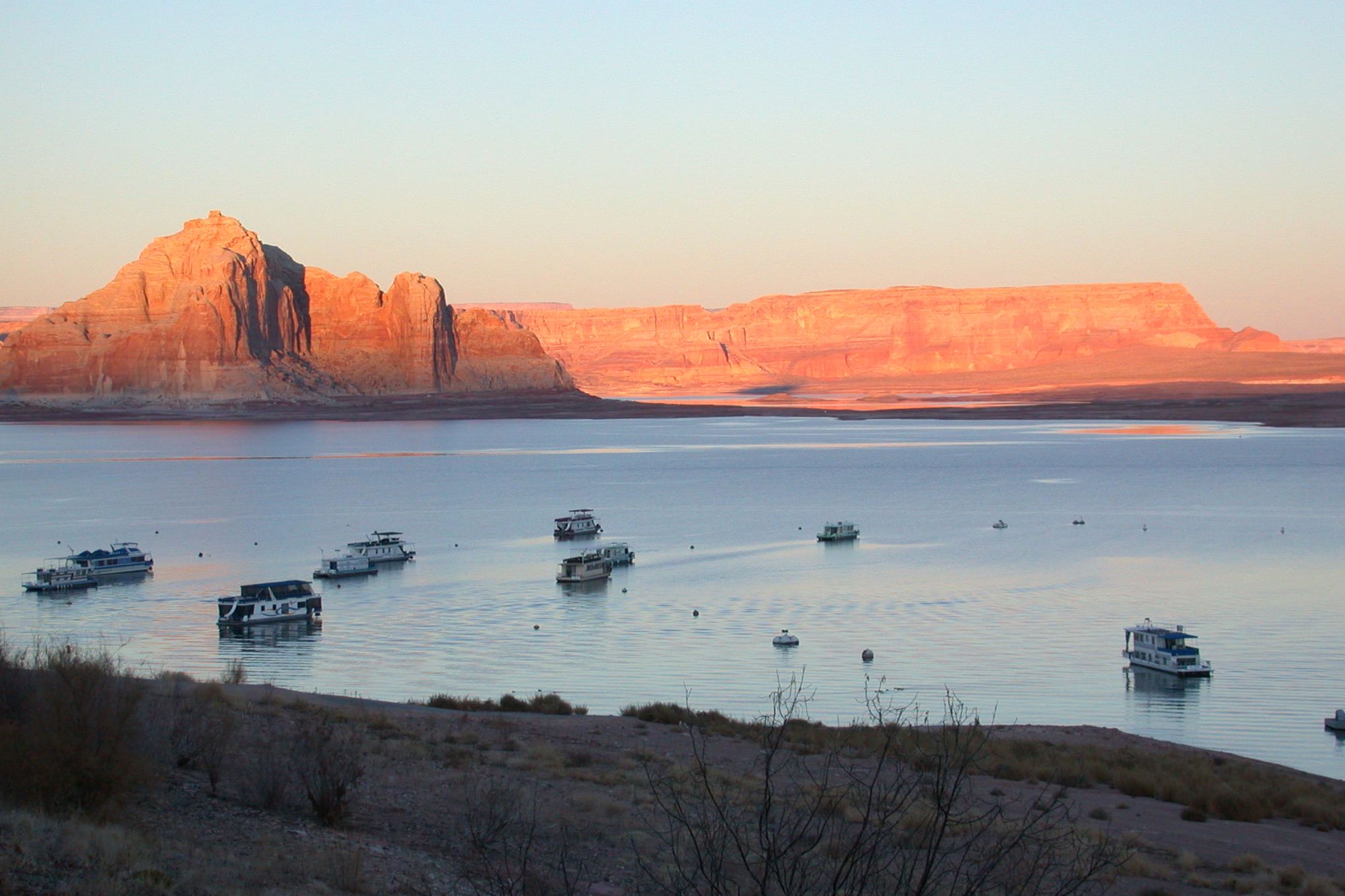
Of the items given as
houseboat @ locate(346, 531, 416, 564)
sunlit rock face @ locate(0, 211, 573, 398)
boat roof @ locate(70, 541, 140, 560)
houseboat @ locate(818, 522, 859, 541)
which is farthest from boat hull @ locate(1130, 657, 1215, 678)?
sunlit rock face @ locate(0, 211, 573, 398)

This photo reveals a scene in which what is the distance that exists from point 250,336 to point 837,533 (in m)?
116

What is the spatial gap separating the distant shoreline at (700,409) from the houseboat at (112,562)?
102 metres

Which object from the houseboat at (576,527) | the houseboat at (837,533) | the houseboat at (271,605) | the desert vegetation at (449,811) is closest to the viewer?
the desert vegetation at (449,811)

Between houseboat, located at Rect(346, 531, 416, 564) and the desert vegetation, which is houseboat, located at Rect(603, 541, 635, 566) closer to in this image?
houseboat, located at Rect(346, 531, 416, 564)

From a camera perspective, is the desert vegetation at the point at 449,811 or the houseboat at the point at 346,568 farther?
the houseboat at the point at 346,568

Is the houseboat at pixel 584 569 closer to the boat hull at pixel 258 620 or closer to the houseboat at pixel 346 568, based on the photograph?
the houseboat at pixel 346 568

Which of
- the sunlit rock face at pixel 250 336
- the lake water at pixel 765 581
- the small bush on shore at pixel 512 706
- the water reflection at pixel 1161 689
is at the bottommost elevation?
the water reflection at pixel 1161 689

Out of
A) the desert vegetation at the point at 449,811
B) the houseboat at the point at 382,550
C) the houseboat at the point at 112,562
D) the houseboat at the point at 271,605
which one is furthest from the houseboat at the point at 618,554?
the desert vegetation at the point at 449,811

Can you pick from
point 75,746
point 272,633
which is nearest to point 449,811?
point 75,746

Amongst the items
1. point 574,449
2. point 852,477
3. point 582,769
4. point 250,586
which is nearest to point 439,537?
point 250,586

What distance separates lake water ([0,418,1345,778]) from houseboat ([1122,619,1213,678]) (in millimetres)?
345

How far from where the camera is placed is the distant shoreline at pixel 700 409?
128 metres

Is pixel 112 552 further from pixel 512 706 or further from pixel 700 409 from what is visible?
pixel 700 409

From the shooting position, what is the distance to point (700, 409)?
157000 millimetres
